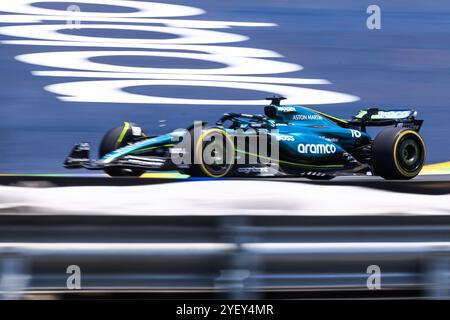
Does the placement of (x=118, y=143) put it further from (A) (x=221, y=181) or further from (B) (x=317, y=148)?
(B) (x=317, y=148)

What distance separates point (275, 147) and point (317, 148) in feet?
1.42

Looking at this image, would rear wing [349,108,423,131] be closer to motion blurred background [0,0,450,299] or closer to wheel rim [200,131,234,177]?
motion blurred background [0,0,450,299]

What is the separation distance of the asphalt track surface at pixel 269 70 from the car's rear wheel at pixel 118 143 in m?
0.19

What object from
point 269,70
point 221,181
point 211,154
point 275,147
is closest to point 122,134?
point 211,154

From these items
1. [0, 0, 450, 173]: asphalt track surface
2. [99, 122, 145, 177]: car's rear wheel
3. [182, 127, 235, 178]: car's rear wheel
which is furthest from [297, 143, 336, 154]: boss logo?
[99, 122, 145, 177]: car's rear wheel

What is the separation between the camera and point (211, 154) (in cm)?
654

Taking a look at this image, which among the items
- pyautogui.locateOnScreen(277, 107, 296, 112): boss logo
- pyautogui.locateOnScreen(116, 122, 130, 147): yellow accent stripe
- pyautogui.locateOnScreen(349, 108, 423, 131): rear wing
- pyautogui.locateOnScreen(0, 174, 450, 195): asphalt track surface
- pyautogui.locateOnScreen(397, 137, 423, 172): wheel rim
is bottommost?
pyautogui.locateOnScreen(0, 174, 450, 195): asphalt track surface

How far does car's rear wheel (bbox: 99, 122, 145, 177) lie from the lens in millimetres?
6812

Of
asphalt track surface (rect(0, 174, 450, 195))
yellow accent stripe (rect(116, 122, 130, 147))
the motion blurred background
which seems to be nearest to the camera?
the motion blurred background

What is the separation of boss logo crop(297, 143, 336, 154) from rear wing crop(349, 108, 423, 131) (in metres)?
0.36

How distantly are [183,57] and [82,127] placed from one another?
47.9 inches

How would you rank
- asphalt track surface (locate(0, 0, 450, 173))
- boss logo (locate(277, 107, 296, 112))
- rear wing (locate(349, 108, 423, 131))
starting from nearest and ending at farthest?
asphalt track surface (locate(0, 0, 450, 173)), boss logo (locate(277, 107, 296, 112)), rear wing (locate(349, 108, 423, 131))

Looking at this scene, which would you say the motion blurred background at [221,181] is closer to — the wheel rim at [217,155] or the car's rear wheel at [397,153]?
the car's rear wheel at [397,153]

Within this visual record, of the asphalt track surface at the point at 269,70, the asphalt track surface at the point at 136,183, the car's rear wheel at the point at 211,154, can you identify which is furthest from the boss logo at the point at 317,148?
the asphalt track surface at the point at 136,183
